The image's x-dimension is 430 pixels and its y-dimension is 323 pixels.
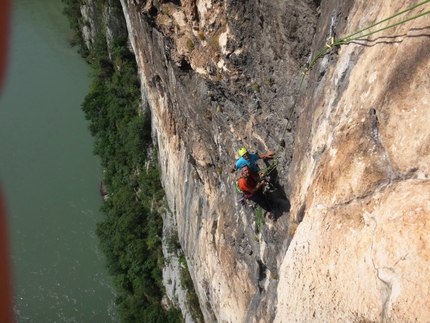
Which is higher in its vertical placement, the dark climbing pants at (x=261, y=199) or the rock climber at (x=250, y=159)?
the rock climber at (x=250, y=159)

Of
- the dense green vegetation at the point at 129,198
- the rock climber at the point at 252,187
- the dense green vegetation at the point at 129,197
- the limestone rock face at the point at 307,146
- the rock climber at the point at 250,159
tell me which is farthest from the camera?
the dense green vegetation at the point at 129,197

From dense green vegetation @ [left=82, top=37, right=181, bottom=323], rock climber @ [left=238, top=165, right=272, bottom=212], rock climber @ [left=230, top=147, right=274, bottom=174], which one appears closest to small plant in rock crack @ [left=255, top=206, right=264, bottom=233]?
rock climber @ [left=238, top=165, right=272, bottom=212]

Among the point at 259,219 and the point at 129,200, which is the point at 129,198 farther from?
the point at 259,219

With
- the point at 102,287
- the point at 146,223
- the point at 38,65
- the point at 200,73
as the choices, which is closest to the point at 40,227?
the point at 102,287

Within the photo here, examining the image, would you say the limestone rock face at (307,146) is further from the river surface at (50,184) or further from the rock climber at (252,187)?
the river surface at (50,184)

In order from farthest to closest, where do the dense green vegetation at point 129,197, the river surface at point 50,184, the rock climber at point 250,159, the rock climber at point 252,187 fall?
the river surface at point 50,184 < the dense green vegetation at point 129,197 < the rock climber at point 250,159 < the rock climber at point 252,187

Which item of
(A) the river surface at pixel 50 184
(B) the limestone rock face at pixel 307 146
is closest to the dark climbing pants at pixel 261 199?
(B) the limestone rock face at pixel 307 146

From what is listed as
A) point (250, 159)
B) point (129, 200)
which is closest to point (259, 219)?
point (250, 159)

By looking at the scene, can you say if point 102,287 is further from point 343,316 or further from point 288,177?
point 343,316
